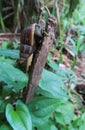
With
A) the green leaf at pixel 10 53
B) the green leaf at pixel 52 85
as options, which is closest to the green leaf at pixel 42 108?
the green leaf at pixel 52 85

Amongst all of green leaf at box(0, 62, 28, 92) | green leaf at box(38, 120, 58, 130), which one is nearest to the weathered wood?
green leaf at box(0, 62, 28, 92)

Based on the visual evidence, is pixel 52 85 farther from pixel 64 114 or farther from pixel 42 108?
pixel 64 114

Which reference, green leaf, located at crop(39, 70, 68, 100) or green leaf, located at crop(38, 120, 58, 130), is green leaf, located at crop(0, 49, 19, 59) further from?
green leaf, located at crop(38, 120, 58, 130)

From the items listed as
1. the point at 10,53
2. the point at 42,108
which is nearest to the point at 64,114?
the point at 42,108

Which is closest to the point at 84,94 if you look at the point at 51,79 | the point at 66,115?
the point at 66,115

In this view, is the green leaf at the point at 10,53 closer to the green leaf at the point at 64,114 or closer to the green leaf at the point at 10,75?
the green leaf at the point at 10,75

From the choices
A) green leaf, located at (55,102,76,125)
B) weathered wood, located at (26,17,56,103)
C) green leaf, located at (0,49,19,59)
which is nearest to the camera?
weathered wood, located at (26,17,56,103)

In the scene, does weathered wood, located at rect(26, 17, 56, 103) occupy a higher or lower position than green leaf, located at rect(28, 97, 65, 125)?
higher
